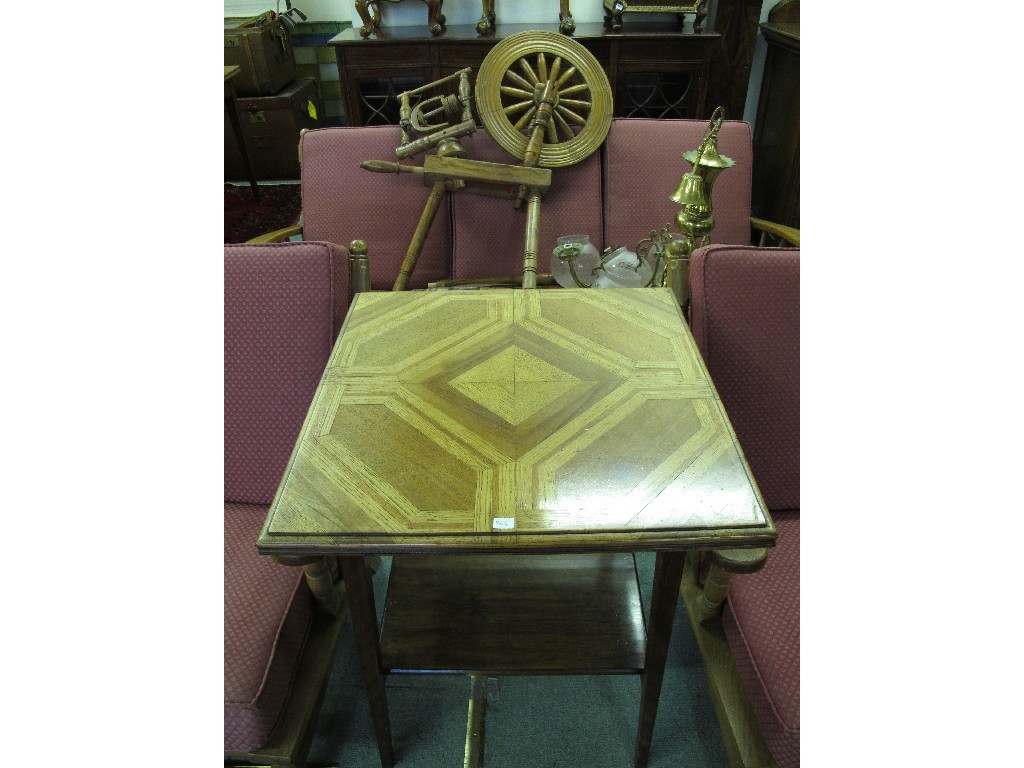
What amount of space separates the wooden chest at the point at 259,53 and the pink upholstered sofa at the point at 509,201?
224 centimetres

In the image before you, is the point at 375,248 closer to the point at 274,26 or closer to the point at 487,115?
the point at 487,115

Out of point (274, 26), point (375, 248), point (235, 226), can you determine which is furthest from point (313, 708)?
point (274, 26)

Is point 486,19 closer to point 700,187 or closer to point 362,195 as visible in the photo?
point 362,195

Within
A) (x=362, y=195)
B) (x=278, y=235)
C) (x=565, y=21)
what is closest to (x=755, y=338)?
(x=362, y=195)

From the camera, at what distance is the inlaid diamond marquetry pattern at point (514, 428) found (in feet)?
2.69

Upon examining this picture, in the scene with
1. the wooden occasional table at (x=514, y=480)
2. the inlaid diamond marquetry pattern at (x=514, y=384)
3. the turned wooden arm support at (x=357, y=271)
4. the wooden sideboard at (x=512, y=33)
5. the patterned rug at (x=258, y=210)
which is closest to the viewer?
the wooden occasional table at (x=514, y=480)

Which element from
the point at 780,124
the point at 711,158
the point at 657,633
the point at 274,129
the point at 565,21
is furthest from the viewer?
the point at 274,129

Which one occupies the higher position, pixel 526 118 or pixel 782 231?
pixel 526 118

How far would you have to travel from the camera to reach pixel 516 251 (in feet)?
6.84

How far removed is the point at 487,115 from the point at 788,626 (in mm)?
1590

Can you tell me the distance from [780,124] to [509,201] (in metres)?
1.93

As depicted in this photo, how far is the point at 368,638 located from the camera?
43.4 inches

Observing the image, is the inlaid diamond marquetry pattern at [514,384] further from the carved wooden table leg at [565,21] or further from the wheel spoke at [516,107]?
the carved wooden table leg at [565,21]

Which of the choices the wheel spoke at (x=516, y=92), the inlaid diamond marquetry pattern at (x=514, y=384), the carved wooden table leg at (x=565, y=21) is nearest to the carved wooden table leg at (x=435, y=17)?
the carved wooden table leg at (x=565, y=21)
